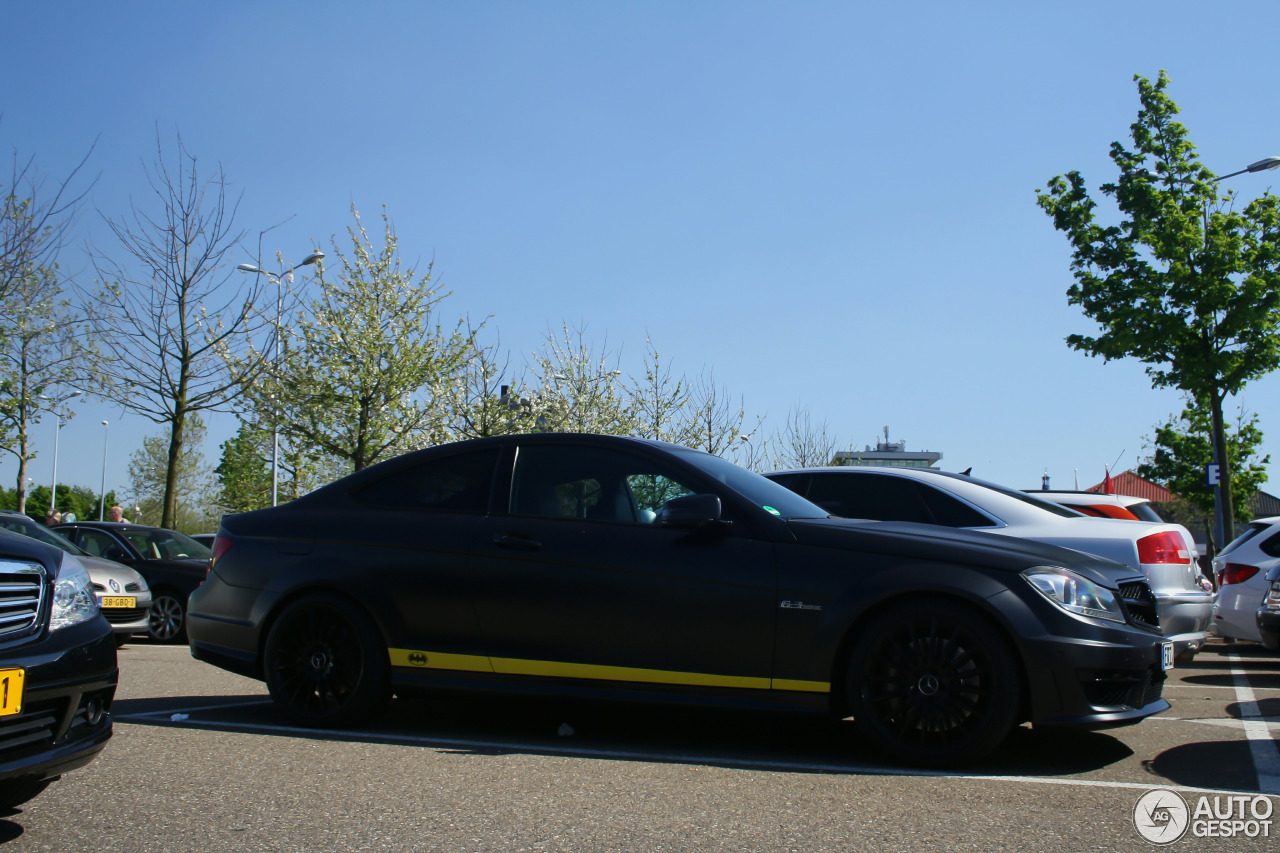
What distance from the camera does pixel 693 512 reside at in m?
4.87

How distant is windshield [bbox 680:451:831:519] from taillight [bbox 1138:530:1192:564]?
2739mm

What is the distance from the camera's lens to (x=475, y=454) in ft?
18.7

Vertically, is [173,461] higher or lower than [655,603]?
higher

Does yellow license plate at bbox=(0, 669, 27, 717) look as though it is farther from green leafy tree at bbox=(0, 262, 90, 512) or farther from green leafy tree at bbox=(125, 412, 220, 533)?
green leafy tree at bbox=(125, 412, 220, 533)

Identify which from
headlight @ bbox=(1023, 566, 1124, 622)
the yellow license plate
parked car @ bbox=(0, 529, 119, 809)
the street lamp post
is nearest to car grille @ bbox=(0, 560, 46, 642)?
parked car @ bbox=(0, 529, 119, 809)

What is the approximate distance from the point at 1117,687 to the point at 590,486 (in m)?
2.58

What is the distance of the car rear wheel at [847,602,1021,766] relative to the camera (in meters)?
4.46

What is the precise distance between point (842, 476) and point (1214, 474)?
15.1 metres

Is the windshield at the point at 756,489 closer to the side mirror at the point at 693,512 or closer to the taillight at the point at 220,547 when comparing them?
the side mirror at the point at 693,512

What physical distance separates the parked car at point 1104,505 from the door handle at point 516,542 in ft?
16.4

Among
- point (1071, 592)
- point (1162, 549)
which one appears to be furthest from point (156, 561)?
point (1071, 592)

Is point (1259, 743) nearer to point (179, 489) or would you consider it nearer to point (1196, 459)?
point (1196, 459)

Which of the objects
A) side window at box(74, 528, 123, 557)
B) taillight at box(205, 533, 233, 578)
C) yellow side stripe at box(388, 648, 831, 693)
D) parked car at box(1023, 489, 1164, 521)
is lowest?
yellow side stripe at box(388, 648, 831, 693)

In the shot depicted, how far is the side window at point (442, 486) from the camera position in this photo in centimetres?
557
